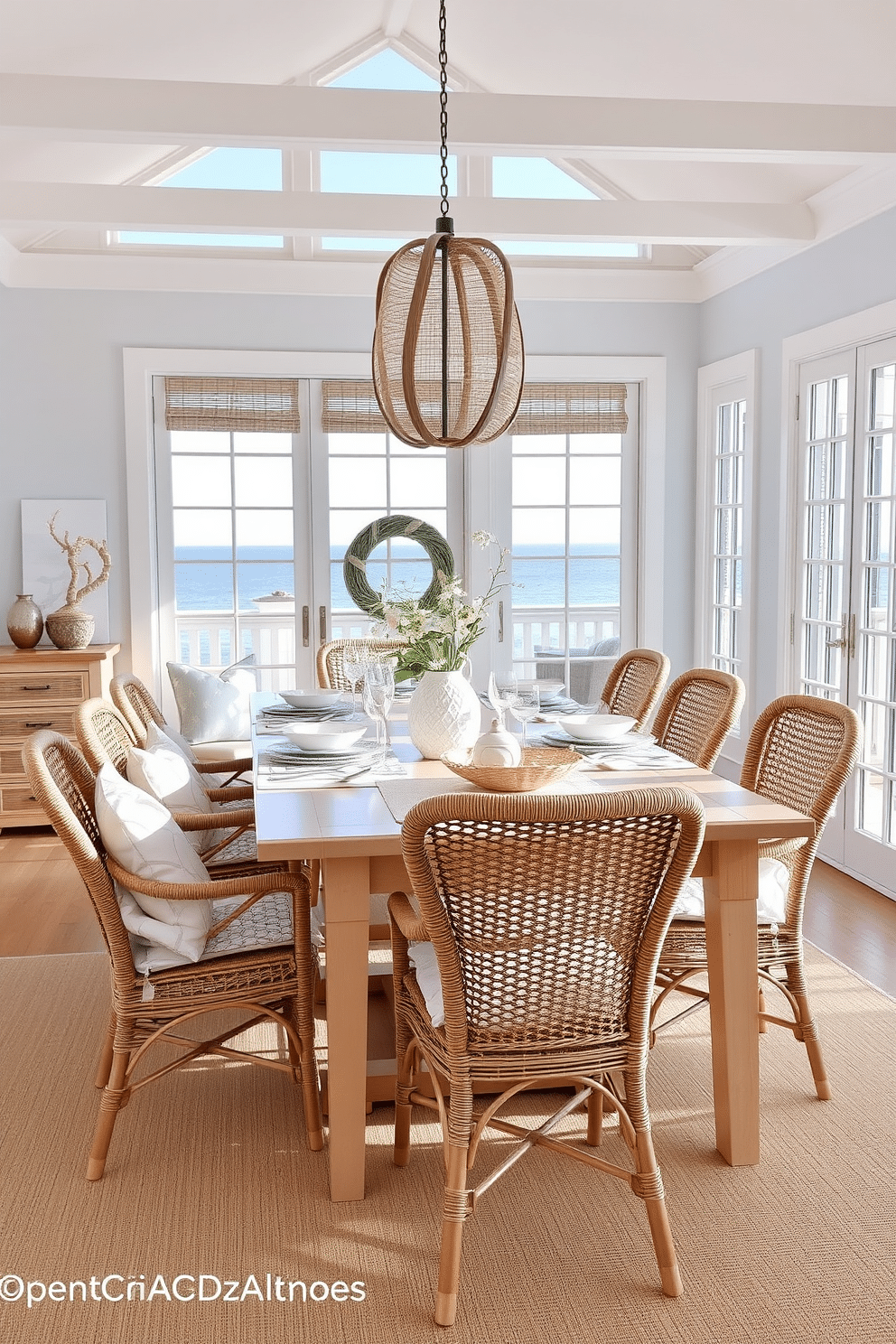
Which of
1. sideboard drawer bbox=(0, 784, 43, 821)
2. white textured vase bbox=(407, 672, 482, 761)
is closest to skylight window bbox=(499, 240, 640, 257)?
sideboard drawer bbox=(0, 784, 43, 821)

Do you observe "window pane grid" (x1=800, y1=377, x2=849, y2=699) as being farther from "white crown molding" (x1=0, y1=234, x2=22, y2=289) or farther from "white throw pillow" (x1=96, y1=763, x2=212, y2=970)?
"white crown molding" (x1=0, y1=234, x2=22, y2=289)

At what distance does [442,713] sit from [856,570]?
97.2 inches

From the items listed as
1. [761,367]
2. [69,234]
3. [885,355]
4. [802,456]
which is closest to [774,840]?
[885,355]

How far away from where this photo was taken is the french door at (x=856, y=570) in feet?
15.1

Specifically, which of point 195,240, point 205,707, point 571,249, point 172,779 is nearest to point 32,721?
point 205,707

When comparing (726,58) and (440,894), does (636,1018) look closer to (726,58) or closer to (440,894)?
(440,894)

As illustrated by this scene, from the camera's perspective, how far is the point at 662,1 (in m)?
4.22

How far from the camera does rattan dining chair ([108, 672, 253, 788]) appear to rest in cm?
359

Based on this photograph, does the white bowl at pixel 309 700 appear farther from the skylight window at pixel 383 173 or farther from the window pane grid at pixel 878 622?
the skylight window at pixel 383 173

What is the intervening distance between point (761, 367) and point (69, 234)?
141 inches

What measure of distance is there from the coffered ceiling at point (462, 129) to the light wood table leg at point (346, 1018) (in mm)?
2734

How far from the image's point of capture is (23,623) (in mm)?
5730

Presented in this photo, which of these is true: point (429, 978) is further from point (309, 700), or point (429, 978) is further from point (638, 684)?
point (638, 684)

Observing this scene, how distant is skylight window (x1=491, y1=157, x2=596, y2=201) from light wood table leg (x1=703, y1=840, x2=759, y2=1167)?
185 inches
